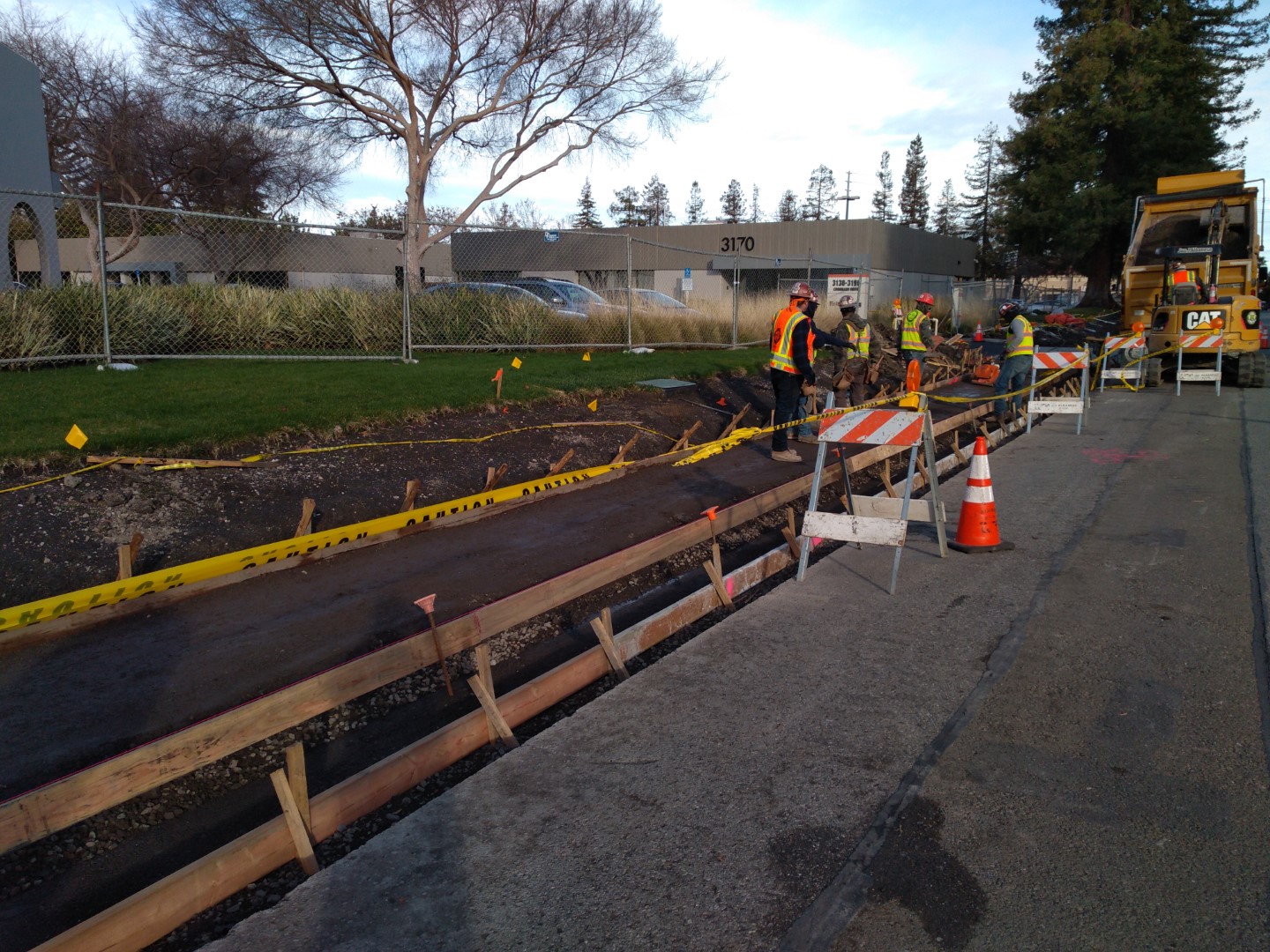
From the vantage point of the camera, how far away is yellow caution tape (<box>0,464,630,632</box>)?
16.5 feet

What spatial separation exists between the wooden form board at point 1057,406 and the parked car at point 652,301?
7531 mm

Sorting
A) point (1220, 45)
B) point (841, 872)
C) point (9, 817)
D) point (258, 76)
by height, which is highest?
point (1220, 45)

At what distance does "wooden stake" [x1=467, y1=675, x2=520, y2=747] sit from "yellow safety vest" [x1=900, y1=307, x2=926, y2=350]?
12216 millimetres

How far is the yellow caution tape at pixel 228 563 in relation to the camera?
5.02m

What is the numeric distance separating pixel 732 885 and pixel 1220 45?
49622 millimetres

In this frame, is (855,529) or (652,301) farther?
(652,301)

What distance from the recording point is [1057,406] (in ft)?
42.2

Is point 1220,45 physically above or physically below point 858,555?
above

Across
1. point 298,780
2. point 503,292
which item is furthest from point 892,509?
point 503,292

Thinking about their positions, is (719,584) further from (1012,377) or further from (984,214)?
(984,214)

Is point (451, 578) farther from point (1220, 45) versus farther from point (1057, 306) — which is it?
point (1057, 306)

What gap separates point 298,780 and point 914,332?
43.7ft

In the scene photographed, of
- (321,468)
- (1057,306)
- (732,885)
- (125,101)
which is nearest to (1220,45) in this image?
(1057,306)

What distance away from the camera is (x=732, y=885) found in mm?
3090
